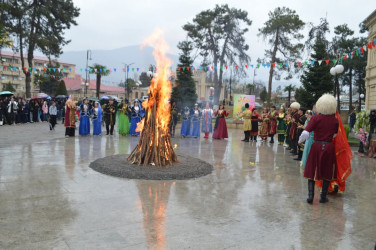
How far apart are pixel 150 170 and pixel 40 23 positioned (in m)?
26.2

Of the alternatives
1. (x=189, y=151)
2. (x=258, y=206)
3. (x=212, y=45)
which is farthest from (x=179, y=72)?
(x=258, y=206)

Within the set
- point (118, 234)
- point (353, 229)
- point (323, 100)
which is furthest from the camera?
point (323, 100)

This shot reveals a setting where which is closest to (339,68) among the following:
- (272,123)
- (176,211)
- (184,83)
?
(272,123)

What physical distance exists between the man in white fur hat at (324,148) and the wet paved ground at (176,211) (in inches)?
17.4

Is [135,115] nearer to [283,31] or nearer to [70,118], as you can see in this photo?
[70,118]

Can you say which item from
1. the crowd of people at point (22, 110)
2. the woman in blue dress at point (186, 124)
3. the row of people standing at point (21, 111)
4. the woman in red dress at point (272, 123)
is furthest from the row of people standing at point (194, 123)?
the row of people standing at point (21, 111)

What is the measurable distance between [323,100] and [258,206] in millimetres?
2151

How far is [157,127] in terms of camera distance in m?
7.71

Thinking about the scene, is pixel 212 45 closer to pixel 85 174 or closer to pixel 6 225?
pixel 85 174

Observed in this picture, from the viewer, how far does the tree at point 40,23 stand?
25.7m

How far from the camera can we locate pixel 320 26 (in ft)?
107

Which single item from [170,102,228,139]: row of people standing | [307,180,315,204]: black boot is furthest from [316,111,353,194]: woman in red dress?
[170,102,228,139]: row of people standing

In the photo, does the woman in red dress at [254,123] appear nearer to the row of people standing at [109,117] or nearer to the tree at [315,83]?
the row of people standing at [109,117]

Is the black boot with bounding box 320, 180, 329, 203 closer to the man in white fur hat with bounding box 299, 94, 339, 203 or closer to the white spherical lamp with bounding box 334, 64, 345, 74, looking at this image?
the man in white fur hat with bounding box 299, 94, 339, 203
